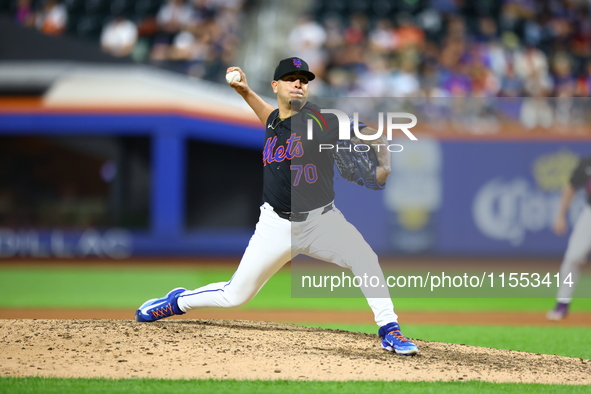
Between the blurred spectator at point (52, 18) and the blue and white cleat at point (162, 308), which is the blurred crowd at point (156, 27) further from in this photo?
the blue and white cleat at point (162, 308)

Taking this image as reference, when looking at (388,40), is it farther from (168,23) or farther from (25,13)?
(25,13)

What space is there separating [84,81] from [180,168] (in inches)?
102

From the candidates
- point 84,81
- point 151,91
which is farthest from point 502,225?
point 84,81

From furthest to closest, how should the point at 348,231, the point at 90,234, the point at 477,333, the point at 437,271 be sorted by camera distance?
1. the point at 90,234
2. the point at 437,271
3. the point at 477,333
4. the point at 348,231

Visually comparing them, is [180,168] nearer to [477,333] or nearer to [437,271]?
[437,271]

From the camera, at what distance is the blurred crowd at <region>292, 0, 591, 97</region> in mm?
13492

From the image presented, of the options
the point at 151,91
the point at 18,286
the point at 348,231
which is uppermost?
A: the point at 151,91

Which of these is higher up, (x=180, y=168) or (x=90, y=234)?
(x=180, y=168)

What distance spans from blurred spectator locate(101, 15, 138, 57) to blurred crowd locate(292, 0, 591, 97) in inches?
125

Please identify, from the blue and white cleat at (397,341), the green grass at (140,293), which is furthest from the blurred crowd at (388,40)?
the blue and white cleat at (397,341)

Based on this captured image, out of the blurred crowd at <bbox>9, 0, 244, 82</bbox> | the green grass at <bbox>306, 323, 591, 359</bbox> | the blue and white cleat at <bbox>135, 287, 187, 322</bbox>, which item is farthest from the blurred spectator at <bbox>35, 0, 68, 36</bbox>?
the blue and white cleat at <bbox>135, 287, 187, 322</bbox>

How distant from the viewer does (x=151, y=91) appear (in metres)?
14.1

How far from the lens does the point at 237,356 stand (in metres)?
4.73

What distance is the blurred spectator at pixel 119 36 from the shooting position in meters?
14.8
